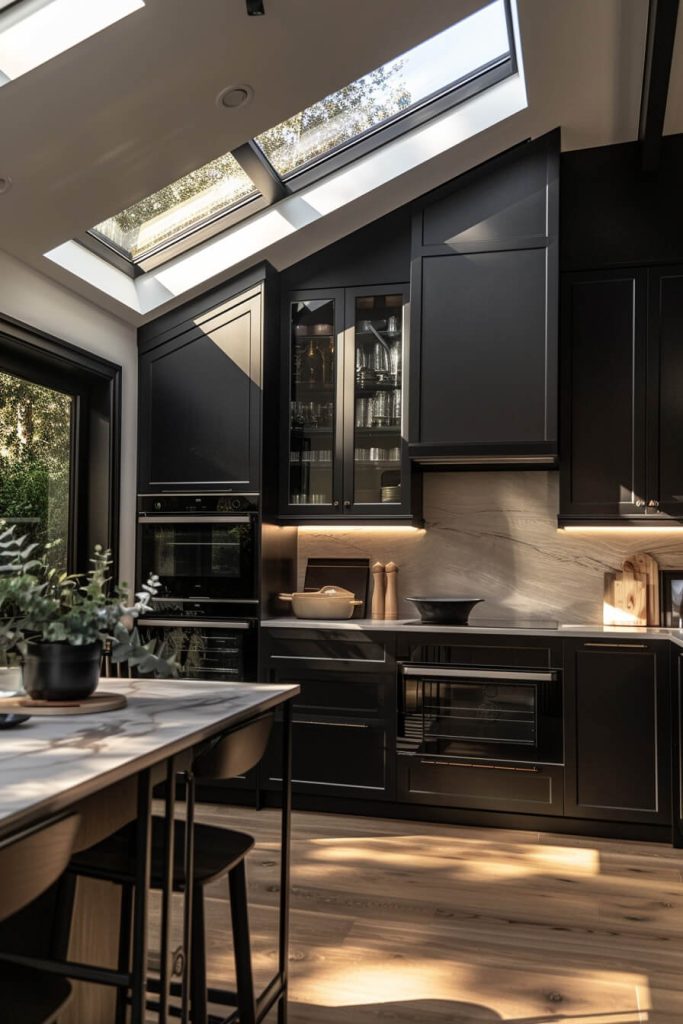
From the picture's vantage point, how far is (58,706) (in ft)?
6.30

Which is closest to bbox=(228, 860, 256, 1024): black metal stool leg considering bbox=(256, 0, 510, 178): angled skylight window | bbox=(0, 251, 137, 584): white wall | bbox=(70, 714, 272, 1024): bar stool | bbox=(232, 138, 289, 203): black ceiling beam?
bbox=(70, 714, 272, 1024): bar stool

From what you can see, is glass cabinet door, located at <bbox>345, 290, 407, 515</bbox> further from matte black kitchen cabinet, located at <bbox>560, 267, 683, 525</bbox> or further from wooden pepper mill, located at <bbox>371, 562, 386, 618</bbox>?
matte black kitchen cabinet, located at <bbox>560, 267, 683, 525</bbox>

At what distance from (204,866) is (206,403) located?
10.3 feet

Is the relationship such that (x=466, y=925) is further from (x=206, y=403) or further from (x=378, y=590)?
(x=206, y=403)

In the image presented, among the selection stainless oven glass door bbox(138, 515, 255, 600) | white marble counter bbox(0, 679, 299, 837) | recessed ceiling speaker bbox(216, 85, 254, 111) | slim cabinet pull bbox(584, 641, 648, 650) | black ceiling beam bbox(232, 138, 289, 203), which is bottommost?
slim cabinet pull bbox(584, 641, 648, 650)

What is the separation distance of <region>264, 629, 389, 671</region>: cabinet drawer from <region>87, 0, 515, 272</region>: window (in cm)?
204

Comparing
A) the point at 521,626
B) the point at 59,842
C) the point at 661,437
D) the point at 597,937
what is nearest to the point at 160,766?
the point at 59,842

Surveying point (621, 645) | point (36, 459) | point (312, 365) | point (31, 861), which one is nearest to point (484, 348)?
point (312, 365)

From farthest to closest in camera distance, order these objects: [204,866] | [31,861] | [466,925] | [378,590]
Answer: [378,590]
[466,925]
[204,866]
[31,861]

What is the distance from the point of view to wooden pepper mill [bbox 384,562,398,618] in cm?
478

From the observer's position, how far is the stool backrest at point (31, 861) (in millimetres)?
1122

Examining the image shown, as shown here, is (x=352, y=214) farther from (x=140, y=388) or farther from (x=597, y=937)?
(x=597, y=937)

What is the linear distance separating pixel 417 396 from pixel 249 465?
93cm

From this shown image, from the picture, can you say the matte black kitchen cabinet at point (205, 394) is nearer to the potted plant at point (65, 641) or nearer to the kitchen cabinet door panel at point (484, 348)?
the kitchen cabinet door panel at point (484, 348)
